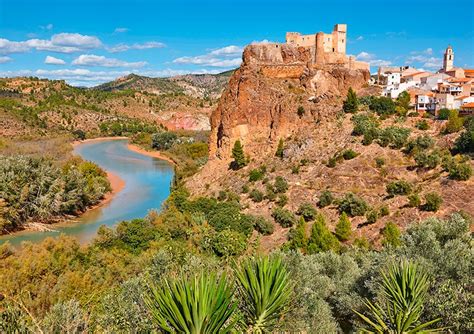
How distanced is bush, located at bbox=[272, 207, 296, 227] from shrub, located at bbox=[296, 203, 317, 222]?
63 centimetres

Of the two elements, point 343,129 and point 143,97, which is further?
point 143,97

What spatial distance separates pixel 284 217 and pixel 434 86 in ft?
92.5

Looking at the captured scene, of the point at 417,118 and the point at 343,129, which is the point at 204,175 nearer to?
the point at 343,129

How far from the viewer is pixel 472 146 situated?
82.5ft

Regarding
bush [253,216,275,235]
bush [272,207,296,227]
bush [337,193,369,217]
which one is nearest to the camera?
bush [337,193,369,217]

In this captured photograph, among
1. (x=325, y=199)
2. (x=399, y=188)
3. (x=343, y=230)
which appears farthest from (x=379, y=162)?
(x=343, y=230)

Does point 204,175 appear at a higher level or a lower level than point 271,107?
lower

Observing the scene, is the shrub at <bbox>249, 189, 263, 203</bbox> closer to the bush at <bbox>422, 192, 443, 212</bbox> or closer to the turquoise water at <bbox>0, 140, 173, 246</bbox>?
the turquoise water at <bbox>0, 140, 173, 246</bbox>

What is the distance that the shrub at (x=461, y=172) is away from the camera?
22.8 meters

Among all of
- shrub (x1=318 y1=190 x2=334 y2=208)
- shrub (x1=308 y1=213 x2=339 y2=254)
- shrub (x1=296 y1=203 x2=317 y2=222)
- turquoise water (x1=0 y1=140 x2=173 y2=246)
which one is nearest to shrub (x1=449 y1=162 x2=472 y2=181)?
shrub (x1=318 y1=190 x2=334 y2=208)

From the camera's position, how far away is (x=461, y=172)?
22797mm

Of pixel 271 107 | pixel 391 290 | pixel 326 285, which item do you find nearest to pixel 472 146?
pixel 271 107

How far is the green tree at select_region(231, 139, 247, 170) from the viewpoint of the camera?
107 ft

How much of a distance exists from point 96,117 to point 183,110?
75.9ft
